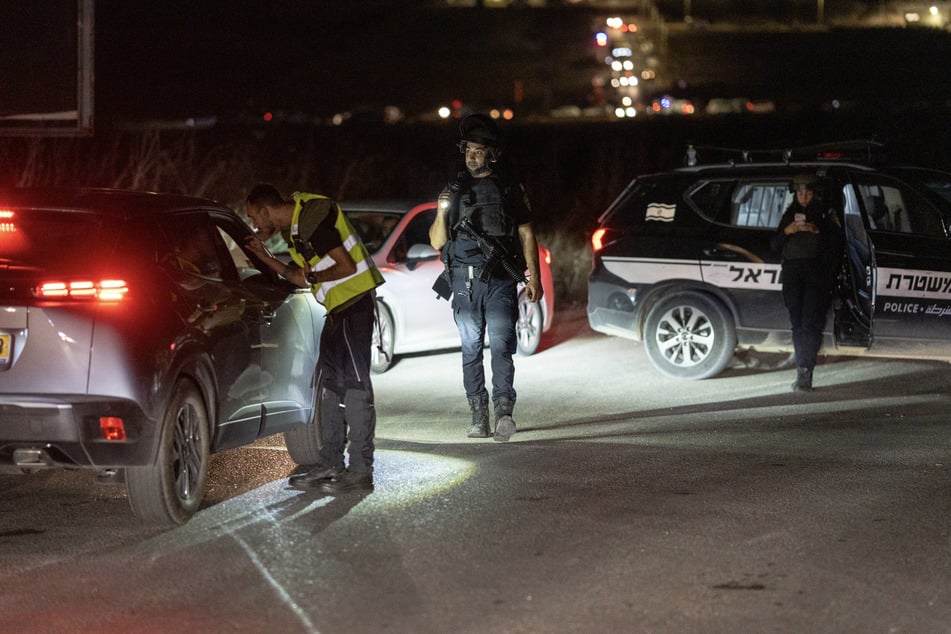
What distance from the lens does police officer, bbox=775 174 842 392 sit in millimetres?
11688

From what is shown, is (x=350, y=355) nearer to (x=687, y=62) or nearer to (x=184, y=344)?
(x=184, y=344)

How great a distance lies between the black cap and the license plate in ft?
11.8

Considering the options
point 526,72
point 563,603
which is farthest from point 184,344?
point 526,72

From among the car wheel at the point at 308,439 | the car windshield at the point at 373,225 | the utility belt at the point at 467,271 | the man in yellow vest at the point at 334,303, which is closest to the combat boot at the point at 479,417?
the utility belt at the point at 467,271

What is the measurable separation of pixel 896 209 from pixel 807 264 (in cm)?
103

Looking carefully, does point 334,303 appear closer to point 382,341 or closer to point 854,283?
point 382,341

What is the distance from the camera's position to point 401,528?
6.79 m

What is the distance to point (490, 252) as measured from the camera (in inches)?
363

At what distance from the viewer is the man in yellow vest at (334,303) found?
7605mm

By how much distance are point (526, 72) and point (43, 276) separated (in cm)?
9883

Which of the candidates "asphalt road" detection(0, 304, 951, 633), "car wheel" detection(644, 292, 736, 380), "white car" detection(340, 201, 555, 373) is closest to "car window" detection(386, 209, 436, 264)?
"white car" detection(340, 201, 555, 373)

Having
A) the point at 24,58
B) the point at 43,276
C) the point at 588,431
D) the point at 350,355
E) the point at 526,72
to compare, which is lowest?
the point at 588,431

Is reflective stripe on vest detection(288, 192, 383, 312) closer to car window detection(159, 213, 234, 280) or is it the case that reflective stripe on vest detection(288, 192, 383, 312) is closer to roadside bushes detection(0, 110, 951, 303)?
car window detection(159, 213, 234, 280)

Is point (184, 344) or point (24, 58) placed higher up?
point (24, 58)
